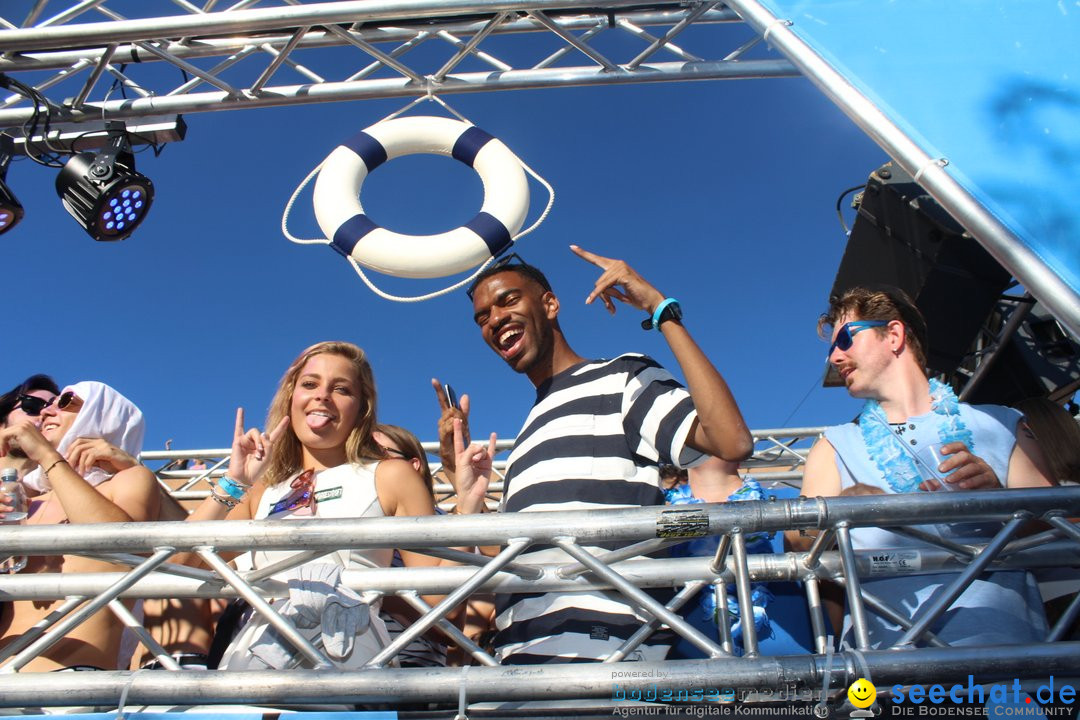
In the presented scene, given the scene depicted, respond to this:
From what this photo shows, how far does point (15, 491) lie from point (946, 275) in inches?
125

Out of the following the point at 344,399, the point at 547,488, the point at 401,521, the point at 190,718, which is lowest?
the point at 190,718

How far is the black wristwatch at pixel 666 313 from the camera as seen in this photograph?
5.89 ft

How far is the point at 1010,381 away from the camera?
352cm

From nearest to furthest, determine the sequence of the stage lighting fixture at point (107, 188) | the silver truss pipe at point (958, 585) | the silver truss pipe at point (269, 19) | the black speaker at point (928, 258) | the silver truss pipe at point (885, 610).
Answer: the silver truss pipe at point (958, 585), the silver truss pipe at point (885, 610), the silver truss pipe at point (269, 19), the stage lighting fixture at point (107, 188), the black speaker at point (928, 258)

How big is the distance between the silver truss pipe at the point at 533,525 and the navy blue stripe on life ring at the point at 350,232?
137 cm

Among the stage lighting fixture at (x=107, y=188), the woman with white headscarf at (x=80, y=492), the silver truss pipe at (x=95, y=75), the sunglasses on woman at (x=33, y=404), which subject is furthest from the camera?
the stage lighting fixture at (x=107, y=188)

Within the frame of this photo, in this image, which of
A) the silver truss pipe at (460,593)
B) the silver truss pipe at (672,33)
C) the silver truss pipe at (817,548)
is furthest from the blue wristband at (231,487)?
the silver truss pipe at (672,33)

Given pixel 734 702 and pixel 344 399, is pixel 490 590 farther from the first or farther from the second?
pixel 344 399

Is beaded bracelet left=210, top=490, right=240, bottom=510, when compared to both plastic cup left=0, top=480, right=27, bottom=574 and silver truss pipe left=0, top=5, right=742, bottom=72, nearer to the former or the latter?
plastic cup left=0, top=480, right=27, bottom=574

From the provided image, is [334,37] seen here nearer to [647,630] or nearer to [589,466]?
[589,466]

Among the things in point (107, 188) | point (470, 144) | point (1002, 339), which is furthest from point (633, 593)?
point (1002, 339)

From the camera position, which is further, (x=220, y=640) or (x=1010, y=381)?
(x=1010, y=381)

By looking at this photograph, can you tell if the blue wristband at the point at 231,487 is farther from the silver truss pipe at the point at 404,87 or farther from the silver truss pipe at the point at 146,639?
the silver truss pipe at the point at 404,87

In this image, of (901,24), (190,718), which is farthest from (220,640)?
(901,24)
